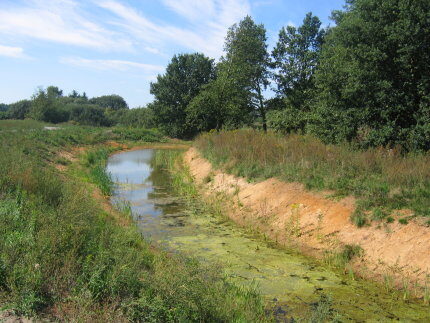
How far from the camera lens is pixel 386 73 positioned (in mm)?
14180

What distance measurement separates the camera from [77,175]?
19.0 meters

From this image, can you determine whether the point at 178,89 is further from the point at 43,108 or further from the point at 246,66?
the point at 43,108

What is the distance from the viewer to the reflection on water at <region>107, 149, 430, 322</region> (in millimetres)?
6691

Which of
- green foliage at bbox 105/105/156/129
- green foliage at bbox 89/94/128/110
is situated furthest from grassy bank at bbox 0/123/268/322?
green foliage at bbox 89/94/128/110

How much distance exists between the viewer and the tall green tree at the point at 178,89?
53.4m

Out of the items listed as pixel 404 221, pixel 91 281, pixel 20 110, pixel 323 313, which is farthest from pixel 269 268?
pixel 20 110

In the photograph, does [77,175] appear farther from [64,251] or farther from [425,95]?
[425,95]

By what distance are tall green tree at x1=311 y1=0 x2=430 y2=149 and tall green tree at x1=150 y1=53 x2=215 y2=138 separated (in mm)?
38653

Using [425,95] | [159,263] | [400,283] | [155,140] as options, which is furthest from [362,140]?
[155,140]

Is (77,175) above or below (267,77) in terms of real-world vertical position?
below

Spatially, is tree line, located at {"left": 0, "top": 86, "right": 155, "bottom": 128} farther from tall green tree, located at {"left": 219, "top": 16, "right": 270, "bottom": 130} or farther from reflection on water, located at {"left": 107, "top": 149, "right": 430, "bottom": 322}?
reflection on water, located at {"left": 107, "top": 149, "right": 430, "bottom": 322}

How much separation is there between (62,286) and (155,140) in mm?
48540

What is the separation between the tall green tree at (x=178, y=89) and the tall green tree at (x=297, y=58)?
1985 cm

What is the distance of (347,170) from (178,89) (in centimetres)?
4382
